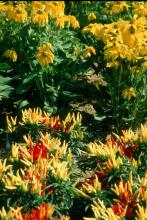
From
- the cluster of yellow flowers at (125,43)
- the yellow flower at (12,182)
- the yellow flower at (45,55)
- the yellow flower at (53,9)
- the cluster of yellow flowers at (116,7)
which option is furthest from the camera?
the cluster of yellow flowers at (116,7)

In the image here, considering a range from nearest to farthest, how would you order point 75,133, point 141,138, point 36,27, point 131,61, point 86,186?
point 86,186 < point 141,138 < point 75,133 < point 131,61 < point 36,27

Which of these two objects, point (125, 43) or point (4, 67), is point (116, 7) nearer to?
point (125, 43)

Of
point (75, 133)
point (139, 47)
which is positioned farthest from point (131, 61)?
point (75, 133)

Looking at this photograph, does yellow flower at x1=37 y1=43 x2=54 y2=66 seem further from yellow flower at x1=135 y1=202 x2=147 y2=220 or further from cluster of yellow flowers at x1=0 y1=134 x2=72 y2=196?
yellow flower at x1=135 y1=202 x2=147 y2=220

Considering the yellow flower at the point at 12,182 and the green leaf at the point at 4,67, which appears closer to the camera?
the yellow flower at the point at 12,182

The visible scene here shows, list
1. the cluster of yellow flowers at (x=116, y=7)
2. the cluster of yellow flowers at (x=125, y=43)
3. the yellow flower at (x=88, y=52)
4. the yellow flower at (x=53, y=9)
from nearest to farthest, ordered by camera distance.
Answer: the cluster of yellow flowers at (x=125, y=43)
the yellow flower at (x=88, y=52)
the yellow flower at (x=53, y=9)
the cluster of yellow flowers at (x=116, y=7)

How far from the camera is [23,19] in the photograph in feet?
19.1

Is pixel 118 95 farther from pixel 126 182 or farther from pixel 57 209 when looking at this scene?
pixel 57 209

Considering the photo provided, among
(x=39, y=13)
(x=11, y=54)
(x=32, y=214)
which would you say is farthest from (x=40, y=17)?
(x=32, y=214)

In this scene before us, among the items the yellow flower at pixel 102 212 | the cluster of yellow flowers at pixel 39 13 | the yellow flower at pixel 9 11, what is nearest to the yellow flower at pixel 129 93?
the cluster of yellow flowers at pixel 39 13

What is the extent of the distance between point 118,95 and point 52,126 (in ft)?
3.01

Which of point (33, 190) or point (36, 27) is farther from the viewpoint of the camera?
point (36, 27)

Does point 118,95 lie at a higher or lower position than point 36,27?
lower

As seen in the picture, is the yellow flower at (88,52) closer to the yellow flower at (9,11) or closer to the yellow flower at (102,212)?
the yellow flower at (9,11)
